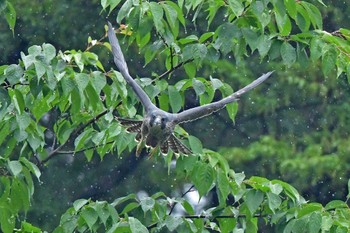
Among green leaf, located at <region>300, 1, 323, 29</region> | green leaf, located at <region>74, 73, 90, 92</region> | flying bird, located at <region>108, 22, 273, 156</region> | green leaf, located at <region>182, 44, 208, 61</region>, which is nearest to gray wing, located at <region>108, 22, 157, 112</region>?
flying bird, located at <region>108, 22, 273, 156</region>

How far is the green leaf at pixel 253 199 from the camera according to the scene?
3900 millimetres

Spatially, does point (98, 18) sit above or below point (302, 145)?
above

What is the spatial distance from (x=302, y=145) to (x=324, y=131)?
25 centimetres

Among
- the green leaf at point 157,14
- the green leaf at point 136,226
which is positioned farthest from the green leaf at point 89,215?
the green leaf at point 157,14

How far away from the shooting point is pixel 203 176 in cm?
390

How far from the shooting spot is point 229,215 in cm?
412

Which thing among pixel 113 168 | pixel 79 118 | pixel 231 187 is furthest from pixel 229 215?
pixel 113 168

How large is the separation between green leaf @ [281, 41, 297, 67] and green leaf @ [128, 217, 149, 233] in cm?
80

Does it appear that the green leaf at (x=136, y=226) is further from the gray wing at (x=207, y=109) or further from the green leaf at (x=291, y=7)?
the green leaf at (x=291, y=7)

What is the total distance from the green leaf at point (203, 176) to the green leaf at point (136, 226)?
271 mm

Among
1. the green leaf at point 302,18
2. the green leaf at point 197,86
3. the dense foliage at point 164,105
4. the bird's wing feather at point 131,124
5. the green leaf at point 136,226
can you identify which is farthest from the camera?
the bird's wing feather at point 131,124

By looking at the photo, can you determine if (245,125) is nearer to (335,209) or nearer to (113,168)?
(113,168)

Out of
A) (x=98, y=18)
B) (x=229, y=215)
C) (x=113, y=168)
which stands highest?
(x=229, y=215)

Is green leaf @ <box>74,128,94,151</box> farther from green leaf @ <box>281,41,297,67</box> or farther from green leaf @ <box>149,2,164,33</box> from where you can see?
green leaf @ <box>281,41,297,67</box>
